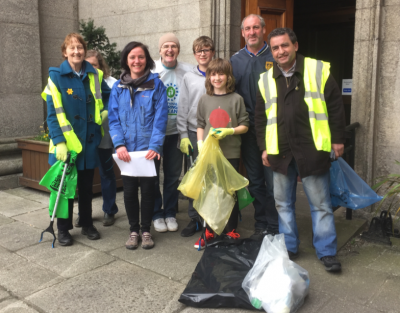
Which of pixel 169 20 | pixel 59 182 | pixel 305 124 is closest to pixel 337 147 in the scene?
pixel 305 124

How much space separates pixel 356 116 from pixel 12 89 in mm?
4918

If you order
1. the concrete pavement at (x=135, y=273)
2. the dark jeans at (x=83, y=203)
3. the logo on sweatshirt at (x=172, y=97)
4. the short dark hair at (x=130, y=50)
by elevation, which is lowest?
the concrete pavement at (x=135, y=273)

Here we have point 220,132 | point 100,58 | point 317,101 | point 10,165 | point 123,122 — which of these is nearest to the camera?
point 317,101

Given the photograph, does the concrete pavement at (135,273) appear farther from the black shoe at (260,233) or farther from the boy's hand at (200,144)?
the boy's hand at (200,144)

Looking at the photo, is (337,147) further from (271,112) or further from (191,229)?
(191,229)

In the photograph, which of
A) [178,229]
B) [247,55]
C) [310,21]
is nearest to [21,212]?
[178,229]

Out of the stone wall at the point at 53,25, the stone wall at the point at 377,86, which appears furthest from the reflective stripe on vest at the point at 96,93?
the stone wall at the point at 53,25

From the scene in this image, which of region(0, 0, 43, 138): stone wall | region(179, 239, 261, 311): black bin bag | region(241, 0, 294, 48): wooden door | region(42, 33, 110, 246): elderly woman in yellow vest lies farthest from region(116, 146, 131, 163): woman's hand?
region(0, 0, 43, 138): stone wall

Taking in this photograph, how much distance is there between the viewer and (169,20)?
5.84 meters

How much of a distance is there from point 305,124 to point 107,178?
89.3 inches

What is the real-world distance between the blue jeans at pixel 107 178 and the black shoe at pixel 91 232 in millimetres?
424

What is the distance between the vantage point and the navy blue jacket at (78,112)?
3771 millimetres

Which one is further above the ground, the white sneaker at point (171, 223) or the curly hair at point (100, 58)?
the curly hair at point (100, 58)

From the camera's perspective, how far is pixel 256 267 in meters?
2.82
